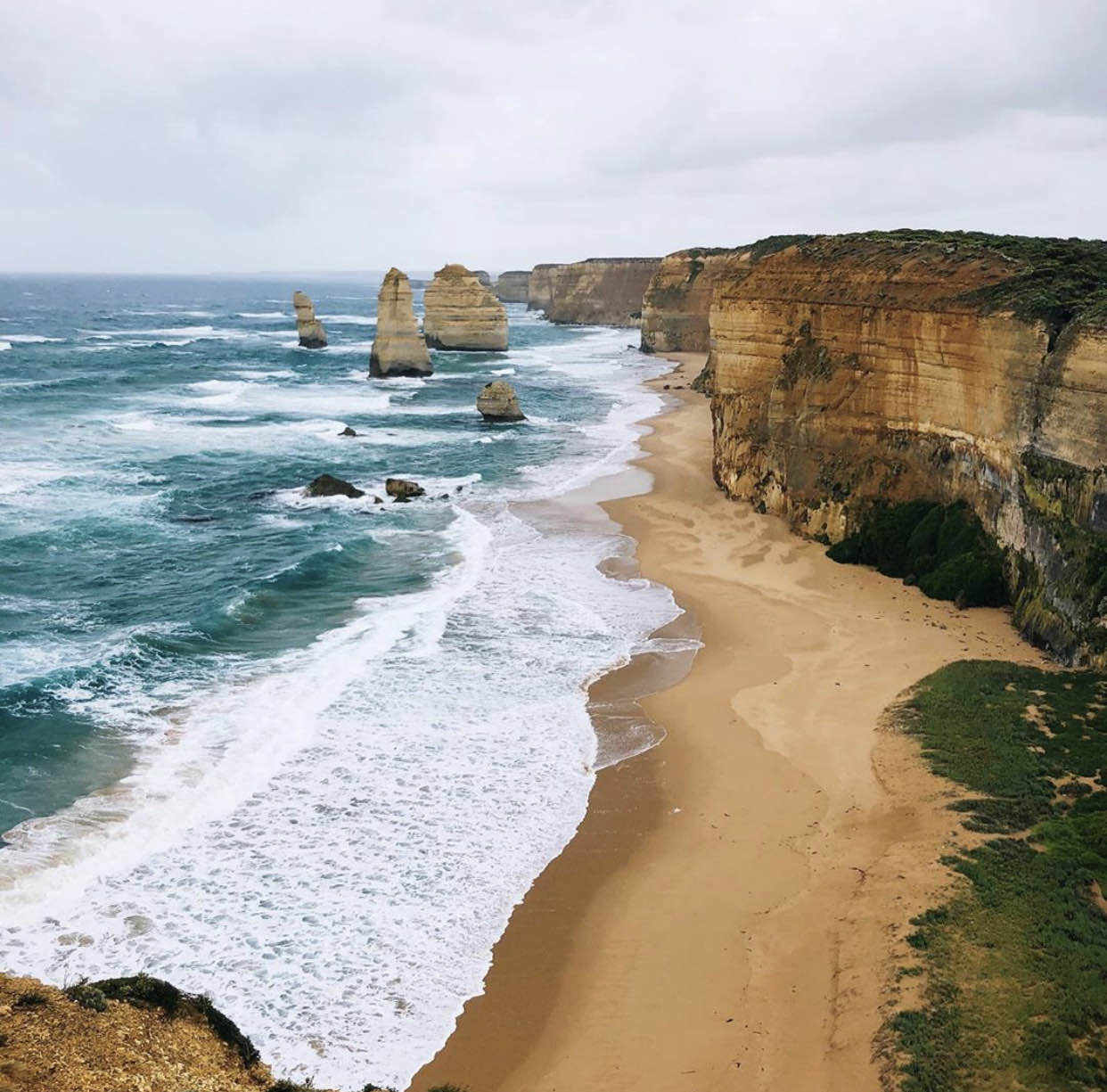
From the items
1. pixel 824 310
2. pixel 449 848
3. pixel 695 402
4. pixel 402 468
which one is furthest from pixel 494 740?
pixel 695 402

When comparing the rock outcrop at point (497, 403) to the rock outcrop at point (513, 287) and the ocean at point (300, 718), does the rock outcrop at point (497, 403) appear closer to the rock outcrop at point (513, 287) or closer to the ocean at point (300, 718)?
the ocean at point (300, 718)

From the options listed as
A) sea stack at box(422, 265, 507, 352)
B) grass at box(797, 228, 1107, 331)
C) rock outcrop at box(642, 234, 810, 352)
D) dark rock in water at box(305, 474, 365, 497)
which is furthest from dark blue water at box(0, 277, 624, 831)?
rock outcrop at box(642, 234, 810, 352)

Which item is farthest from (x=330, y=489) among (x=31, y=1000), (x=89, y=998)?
(x=31, y=1000)

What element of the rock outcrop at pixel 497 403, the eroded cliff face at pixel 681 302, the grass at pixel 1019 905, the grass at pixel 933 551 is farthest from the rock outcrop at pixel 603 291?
the grass at pixel 1019 905

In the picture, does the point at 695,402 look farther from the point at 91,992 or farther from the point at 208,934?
the point at 91,992

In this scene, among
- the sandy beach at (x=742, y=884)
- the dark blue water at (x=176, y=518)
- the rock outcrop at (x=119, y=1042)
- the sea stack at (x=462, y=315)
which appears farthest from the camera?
the sea stack at (x=462, y=315)

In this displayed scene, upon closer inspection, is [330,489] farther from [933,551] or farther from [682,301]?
[682,301]
